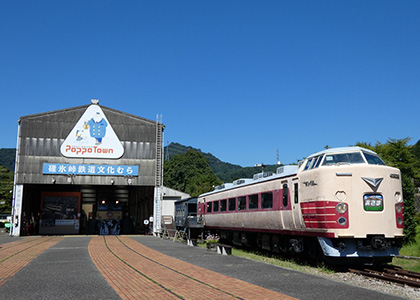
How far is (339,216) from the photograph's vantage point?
40.0 feet

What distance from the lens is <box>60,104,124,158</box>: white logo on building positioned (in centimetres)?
3609

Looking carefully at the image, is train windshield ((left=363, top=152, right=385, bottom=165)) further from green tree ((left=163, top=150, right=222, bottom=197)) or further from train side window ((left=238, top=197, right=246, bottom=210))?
Answer: green tree ((left=163, top=150, right=222, bottom=197))

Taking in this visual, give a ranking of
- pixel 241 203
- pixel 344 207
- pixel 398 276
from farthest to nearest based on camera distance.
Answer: pixel 241 203 < pixel 344 207 < pixel 398 276

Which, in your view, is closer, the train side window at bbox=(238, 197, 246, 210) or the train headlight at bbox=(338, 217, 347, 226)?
the train headlight at bbox=(338, 217, 347, 226)

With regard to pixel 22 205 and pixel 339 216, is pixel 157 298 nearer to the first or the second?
pixel 339 216

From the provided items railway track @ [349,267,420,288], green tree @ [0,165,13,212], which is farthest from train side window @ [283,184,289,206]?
green tree @ [0,165,13,212]

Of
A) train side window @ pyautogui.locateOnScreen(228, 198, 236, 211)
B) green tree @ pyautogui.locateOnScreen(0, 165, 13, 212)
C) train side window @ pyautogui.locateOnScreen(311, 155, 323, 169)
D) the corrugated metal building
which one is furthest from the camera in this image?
green tree @ pyautogui.locateOnScreen(0, 165, 13, 212)

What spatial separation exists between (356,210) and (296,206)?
2.27 meters

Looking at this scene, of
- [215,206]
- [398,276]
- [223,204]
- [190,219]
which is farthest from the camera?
[190,219]

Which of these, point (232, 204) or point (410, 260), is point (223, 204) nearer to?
point (232, 204)

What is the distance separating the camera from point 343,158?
1323cm

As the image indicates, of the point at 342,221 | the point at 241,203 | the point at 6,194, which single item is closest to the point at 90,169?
the point at 241,203

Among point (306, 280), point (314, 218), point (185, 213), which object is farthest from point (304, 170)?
point (185, 213)

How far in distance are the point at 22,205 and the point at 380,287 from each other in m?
33.3
